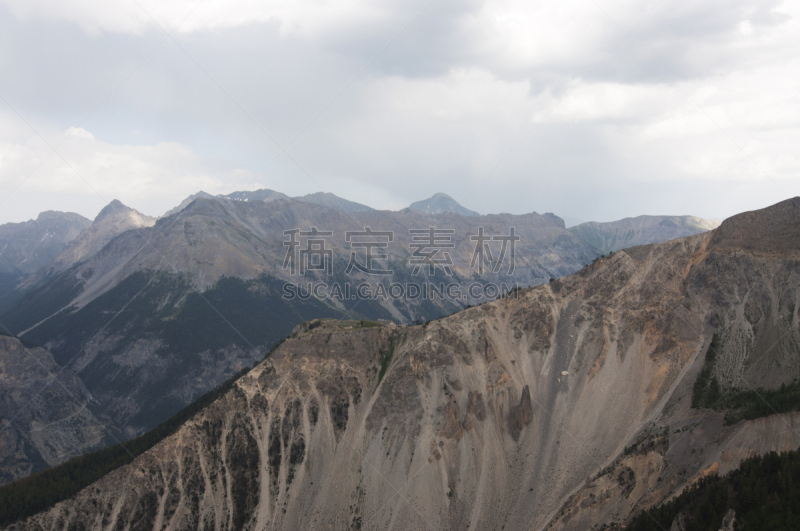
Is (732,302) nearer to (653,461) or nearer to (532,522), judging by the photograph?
(653,461)

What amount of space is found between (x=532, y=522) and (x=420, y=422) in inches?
1491

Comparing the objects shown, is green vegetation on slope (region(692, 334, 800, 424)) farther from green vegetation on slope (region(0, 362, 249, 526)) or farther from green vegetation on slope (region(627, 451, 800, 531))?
green vegetation on slope (region(0, 362, 249, 526))

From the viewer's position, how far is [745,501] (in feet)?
257

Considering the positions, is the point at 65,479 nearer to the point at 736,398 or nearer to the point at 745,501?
the point at 745,501

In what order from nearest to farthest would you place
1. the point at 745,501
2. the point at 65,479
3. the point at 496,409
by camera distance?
the point at 745,501 < the point at 65,479 < the point at 496,409

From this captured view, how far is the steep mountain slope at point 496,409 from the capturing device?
119 m

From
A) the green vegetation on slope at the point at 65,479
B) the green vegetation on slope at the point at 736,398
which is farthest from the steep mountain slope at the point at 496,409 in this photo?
the green vegetation on slope at the point at 65,479

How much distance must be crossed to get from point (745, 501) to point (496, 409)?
2603 inches

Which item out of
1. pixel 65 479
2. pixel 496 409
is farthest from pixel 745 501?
pixel 65 479

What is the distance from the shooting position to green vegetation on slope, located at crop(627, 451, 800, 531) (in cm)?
7388

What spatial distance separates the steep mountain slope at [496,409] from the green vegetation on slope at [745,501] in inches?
533

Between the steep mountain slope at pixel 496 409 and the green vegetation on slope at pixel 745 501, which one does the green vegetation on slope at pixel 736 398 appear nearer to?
the steep mountain slope at pixel 496 409

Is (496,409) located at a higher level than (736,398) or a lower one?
lower

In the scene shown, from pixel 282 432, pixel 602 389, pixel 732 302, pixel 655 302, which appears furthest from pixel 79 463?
pixel 732 302
